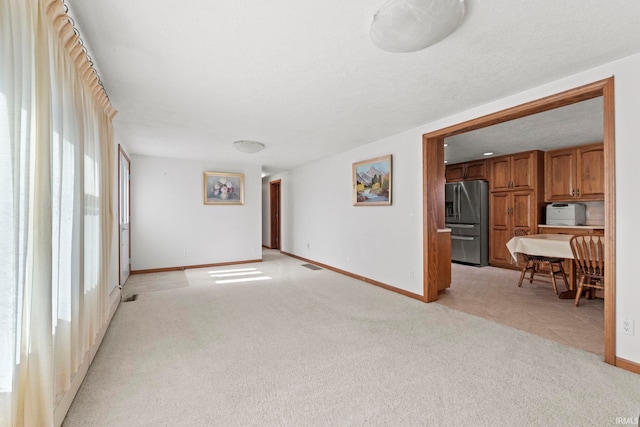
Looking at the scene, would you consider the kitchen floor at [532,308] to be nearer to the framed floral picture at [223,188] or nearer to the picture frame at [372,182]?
the picture frame at [372,182]

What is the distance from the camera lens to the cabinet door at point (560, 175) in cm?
520

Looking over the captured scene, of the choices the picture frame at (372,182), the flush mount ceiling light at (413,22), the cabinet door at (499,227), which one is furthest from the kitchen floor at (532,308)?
the flush mount ceiling light at (413,22)

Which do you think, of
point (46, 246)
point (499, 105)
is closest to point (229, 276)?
point (46, 246)

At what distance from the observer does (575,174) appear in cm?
515

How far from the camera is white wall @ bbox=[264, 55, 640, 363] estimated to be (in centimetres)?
210

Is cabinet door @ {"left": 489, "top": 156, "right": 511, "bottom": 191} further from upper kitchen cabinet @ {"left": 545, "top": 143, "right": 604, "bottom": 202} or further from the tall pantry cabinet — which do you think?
upper kitchen cabinet @ {"left": 545, "top": 143, "right": 604, "bottom": 202}

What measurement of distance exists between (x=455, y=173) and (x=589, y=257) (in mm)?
3795

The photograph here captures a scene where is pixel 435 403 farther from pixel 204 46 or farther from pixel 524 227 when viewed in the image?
pixel 524 227

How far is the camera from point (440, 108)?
3.13m

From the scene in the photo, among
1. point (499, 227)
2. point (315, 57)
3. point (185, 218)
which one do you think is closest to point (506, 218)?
point (499, 227)

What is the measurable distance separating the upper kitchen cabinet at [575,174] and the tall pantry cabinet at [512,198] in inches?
6.1

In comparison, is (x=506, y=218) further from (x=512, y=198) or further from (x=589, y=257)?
(x=589, y=257)

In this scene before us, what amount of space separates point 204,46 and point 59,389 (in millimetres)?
2200

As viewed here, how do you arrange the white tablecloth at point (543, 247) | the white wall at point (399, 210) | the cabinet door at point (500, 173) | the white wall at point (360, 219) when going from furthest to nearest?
the cabinet door at point (500, 173) < the white wall at point (360, 219) < the white tablecloth at point (543, 247) < the white wall at point (399, 210)
